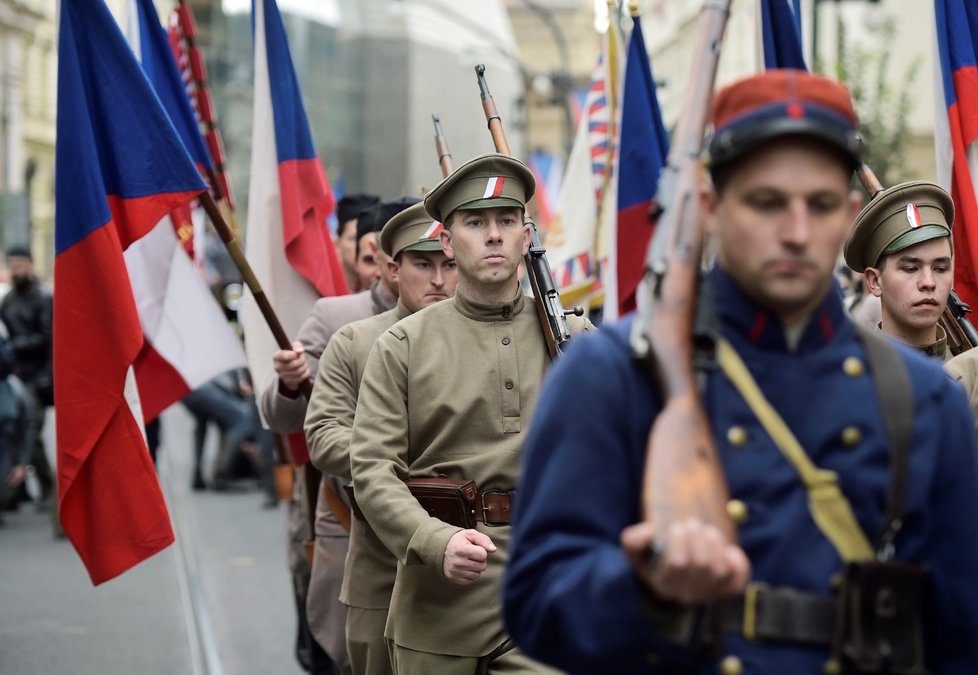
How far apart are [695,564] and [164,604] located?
7.99 meters

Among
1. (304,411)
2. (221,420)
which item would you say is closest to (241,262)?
(304,411)

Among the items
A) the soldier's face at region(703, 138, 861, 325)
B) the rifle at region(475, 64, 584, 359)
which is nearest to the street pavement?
the rifle at region(475, 64, 584, 359)

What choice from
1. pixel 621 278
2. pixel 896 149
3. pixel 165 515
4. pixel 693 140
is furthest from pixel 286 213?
pixel 896 149

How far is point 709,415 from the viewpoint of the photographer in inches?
96.3

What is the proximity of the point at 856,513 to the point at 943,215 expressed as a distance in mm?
3086

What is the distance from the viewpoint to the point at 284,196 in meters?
7.92

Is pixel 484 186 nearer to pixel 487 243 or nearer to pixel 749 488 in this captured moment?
pixel 487 243

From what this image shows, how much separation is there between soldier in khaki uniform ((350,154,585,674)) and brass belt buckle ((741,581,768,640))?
1823 mm

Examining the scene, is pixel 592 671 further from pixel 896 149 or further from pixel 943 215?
pixel 896 149

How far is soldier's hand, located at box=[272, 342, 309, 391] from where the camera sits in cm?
617

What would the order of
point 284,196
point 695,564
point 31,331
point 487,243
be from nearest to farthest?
point 695,564, point 487,243, point 284,196, point 31,331

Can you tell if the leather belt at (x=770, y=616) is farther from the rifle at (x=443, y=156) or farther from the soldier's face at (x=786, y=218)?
the rifle at (x=443, y=156)

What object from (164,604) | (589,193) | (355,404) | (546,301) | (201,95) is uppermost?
(201,95)

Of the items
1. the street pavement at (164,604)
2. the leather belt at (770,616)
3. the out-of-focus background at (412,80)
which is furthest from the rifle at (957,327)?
the out-of-focus background at (412,80)
